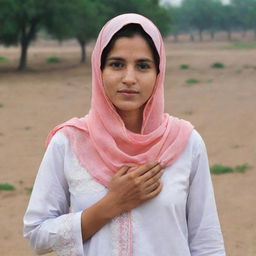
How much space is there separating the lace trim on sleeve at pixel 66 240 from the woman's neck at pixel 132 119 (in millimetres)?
327

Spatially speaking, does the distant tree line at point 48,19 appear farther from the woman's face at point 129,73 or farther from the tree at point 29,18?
the woman's face at point 129,73

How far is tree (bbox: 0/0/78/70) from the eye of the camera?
67.1ft

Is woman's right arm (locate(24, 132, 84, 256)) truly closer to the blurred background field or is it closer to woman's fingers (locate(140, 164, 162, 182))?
woman's fingers (locate(140, 164, 162, 182))

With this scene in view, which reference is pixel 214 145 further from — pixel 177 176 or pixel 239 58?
pixel 239 58

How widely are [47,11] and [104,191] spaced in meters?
20.5

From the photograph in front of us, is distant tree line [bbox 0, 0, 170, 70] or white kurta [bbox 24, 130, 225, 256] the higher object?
distant tree line [bbox 0, 0, 170, 70]

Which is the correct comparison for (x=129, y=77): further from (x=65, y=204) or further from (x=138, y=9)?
(x=138, y=9)

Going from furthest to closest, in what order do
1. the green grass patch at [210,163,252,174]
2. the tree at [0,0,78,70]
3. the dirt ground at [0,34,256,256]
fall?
the tree at [0,0,78,70], the green grass patch at [210,163,252,174], the dirt ground at [0,34,256,256]

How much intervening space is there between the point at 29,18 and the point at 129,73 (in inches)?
798

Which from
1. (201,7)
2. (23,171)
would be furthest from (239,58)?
(201,7)

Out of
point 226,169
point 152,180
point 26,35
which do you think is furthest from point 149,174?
point 26,35

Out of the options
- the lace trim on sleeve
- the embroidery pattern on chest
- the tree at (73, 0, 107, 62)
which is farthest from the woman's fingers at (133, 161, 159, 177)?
the tree at (73, 0, 107, 62)

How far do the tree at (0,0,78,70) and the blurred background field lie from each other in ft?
1.59

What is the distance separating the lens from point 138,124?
5.80 ft
